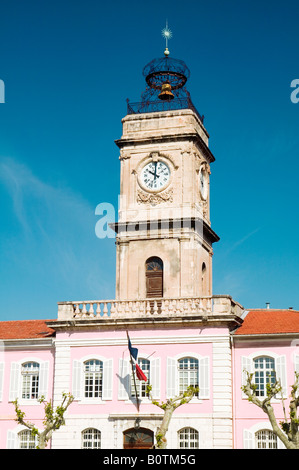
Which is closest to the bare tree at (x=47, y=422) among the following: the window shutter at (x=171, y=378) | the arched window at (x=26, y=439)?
the arched window at (x=26, y=439)

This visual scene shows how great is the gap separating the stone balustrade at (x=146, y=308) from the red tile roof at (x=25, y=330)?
6.04 feet

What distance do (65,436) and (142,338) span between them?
5458 mm

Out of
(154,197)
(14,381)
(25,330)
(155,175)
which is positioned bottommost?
(14,381)

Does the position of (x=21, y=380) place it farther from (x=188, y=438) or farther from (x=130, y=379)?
(x=188, y=438)

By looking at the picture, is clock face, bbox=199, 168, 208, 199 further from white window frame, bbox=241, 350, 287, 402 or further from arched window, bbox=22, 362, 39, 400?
arched window, bbox=22, 362, 39, 400

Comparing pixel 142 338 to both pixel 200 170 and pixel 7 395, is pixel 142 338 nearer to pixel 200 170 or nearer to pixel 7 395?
pixel 7 395

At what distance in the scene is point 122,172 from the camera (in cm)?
3638

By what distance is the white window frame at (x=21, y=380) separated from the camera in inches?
1264

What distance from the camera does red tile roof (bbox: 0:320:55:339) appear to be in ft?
110

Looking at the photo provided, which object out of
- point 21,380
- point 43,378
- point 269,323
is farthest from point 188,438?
point 21,380

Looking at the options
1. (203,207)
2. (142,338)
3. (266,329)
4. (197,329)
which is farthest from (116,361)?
(203,207)

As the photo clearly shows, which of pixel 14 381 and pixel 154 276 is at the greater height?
pixel 154 276

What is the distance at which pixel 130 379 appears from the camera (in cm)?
3072

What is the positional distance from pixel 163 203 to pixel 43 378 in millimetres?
10285
